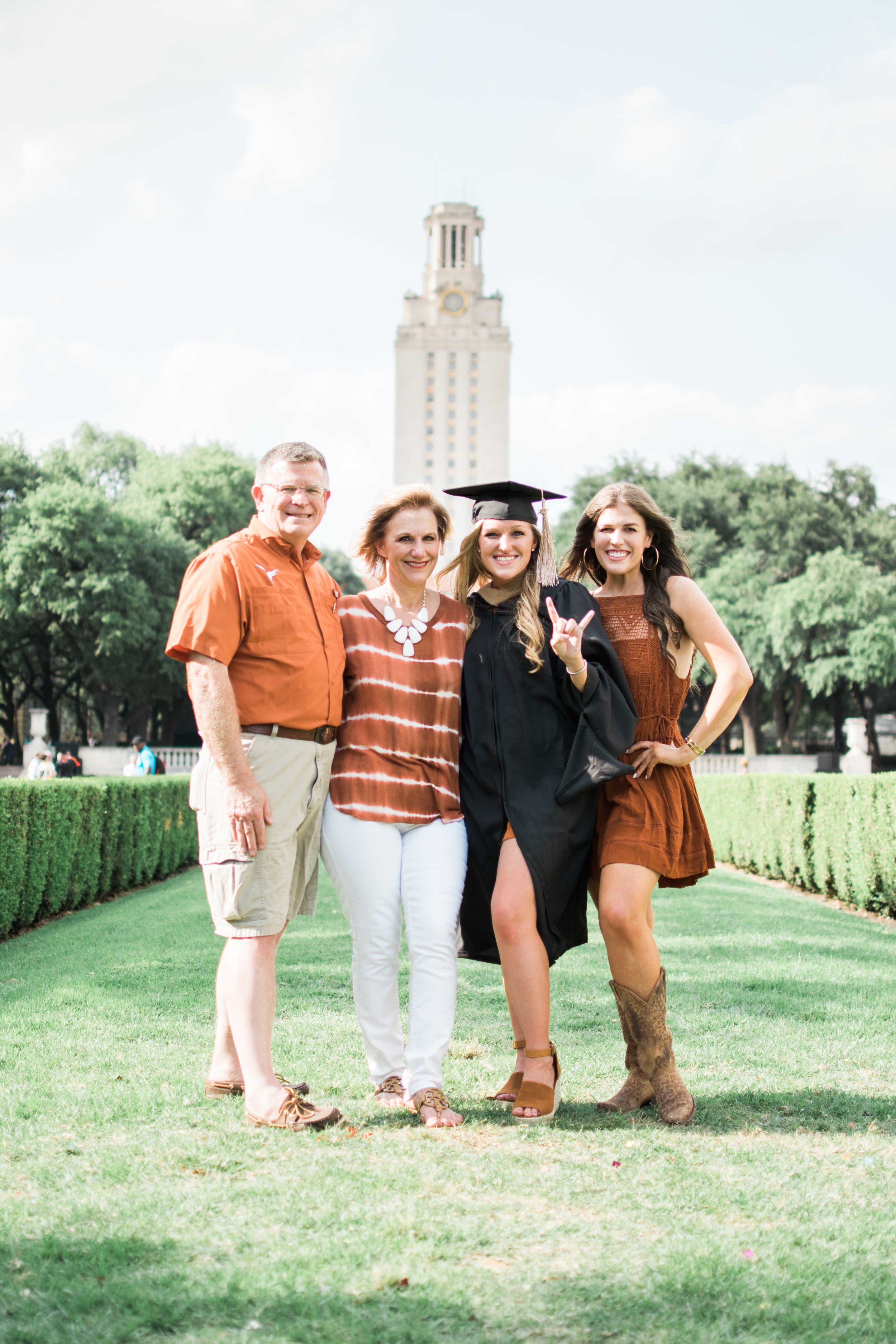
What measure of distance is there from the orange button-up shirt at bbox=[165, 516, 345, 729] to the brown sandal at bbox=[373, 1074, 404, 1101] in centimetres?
128

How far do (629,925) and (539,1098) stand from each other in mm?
650

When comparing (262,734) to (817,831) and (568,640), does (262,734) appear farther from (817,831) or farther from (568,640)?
(817,831)

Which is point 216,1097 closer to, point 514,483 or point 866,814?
point 514,483

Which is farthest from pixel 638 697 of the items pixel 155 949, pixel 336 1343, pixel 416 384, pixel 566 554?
pixel 416 384

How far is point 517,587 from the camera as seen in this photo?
4199 mm

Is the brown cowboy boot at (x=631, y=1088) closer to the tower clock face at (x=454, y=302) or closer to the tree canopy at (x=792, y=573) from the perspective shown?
the tree canopy at (x=792, y=573)

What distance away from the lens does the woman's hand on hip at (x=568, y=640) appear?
3793 mm

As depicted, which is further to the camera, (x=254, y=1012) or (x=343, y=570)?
(x=343, y=570)

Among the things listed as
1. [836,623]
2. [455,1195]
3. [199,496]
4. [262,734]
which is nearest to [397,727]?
[262,734]

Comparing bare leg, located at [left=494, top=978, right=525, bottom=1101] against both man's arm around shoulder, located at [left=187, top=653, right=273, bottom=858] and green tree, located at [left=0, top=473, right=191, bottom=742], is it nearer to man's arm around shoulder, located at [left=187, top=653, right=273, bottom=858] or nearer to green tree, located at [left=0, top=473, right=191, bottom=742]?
man's arm around shoulder, located at [left=187, top=653, right=273, bottom=858]

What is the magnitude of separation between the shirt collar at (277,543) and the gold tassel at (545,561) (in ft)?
2.72

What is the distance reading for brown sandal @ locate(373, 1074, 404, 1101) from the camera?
3963mm

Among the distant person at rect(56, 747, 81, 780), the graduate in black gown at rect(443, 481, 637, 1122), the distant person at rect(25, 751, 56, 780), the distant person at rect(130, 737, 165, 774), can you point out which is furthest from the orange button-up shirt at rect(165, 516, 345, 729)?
the distant person at rect(56, 747, 81, 780)

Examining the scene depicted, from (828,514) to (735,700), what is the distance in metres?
40.0
